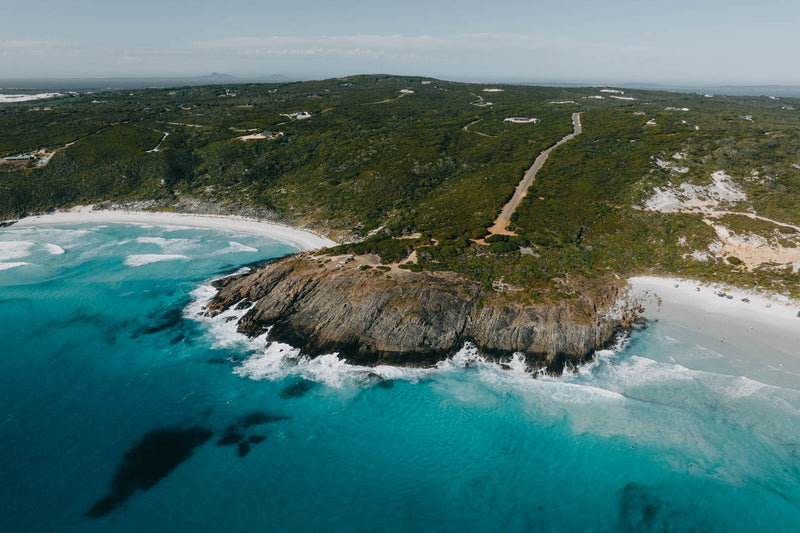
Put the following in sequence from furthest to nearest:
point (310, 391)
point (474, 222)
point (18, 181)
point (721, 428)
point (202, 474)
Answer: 1. point (18, 181)
2. point (474, 222)
3. point (310, 391)
4. point (721, 428)
5. point (202, 474)

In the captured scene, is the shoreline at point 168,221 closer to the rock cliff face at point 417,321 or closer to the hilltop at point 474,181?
the hilltop at point 474,181

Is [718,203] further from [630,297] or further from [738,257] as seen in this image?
[630,297]

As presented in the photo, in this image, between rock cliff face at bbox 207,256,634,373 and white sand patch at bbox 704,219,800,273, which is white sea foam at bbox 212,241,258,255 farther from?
white sand patch at bbox 704,219,800,273

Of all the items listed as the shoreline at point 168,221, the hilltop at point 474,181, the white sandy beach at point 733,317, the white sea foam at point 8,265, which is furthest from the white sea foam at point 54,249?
the white sandy beach at point 733,317

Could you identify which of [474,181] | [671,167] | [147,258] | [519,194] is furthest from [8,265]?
[671,167]

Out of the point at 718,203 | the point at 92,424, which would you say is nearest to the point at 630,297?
the point at 718,203

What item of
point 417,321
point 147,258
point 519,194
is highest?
point 519,194

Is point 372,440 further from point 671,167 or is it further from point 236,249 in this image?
point 671,167
